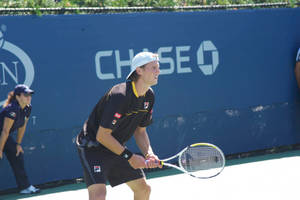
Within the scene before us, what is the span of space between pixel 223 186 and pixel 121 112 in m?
3.01

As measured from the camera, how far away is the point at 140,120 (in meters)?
4.50

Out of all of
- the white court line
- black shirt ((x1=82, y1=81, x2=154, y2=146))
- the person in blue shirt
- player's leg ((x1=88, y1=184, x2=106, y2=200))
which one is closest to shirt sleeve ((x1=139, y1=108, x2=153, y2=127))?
black shirt ((x1=82, y1=81, x2=154, y2=146))

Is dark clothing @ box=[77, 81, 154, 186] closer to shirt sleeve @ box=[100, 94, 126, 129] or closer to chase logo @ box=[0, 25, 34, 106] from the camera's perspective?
shirt sleeve @ box=[100, 94, 126, 129]

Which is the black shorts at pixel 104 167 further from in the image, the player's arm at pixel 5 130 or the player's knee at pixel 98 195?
the player's arm at pixel 5 130

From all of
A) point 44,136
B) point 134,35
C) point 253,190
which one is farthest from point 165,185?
point 134,35

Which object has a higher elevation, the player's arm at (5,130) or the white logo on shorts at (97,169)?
the player's arm at (5,130)

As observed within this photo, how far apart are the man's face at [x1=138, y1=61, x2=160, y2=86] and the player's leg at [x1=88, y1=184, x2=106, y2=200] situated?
88cm

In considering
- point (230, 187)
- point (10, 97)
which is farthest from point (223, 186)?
point (10, 97)

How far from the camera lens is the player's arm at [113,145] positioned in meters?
4.13

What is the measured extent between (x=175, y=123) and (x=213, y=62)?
3.77 feet

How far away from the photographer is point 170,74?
8.13 meters

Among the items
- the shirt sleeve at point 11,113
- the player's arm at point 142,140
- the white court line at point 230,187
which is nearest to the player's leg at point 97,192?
the player's arm at point 142,140

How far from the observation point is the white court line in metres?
6.26

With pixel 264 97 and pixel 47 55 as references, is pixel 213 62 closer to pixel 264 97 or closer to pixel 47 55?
pixel 264 97
